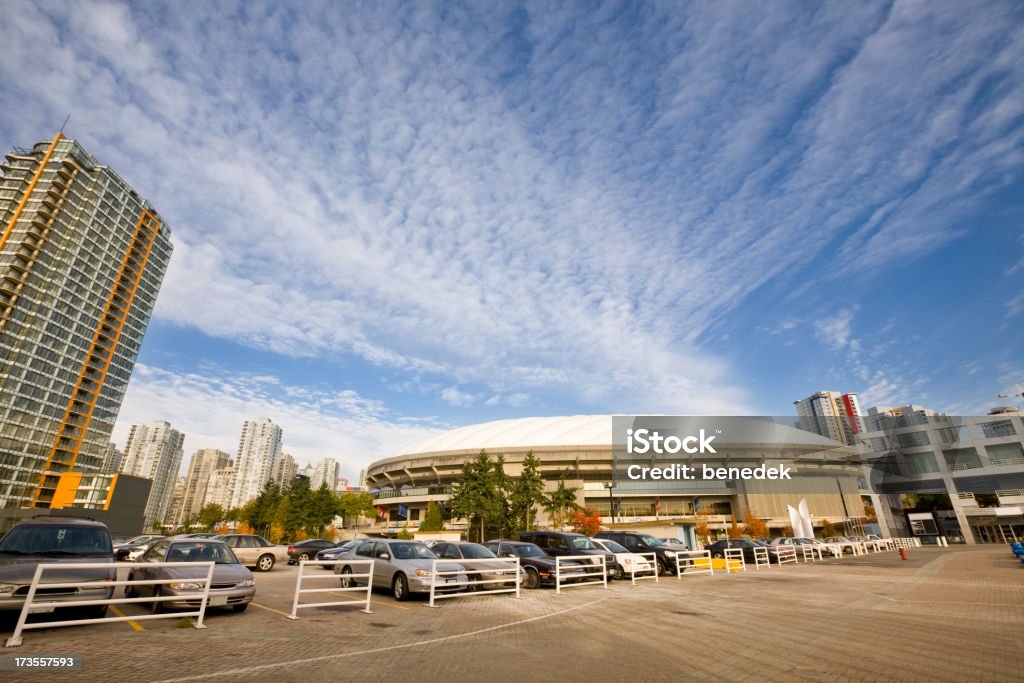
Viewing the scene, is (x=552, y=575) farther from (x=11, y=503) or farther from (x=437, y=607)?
(x=11, y=503)

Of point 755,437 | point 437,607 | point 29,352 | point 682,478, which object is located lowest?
point 437,607

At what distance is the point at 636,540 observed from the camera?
22.6 metres

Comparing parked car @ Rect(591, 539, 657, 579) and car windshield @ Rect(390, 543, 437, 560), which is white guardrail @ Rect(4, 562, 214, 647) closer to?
car windshield @ Rect(390, 543, 437, 560)

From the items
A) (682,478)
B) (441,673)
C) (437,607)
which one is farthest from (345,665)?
(682,478)

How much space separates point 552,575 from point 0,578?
1338 cm

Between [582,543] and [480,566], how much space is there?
604cm

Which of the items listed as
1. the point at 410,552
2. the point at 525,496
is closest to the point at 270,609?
the point at 410,552

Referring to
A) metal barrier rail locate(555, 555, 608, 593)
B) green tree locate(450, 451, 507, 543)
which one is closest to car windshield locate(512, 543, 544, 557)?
metal barrier rail locate(555, 555, 608, 593)

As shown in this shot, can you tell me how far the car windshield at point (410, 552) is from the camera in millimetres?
13172

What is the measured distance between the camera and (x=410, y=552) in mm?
13586

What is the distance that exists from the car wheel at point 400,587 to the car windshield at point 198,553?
4.03m

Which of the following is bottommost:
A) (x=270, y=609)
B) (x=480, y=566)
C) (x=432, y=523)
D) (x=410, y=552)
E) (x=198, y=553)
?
(x=270, y=609)

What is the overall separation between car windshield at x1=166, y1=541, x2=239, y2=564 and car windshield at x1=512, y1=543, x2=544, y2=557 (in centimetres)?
933

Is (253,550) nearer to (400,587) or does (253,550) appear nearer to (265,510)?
(400,587)
